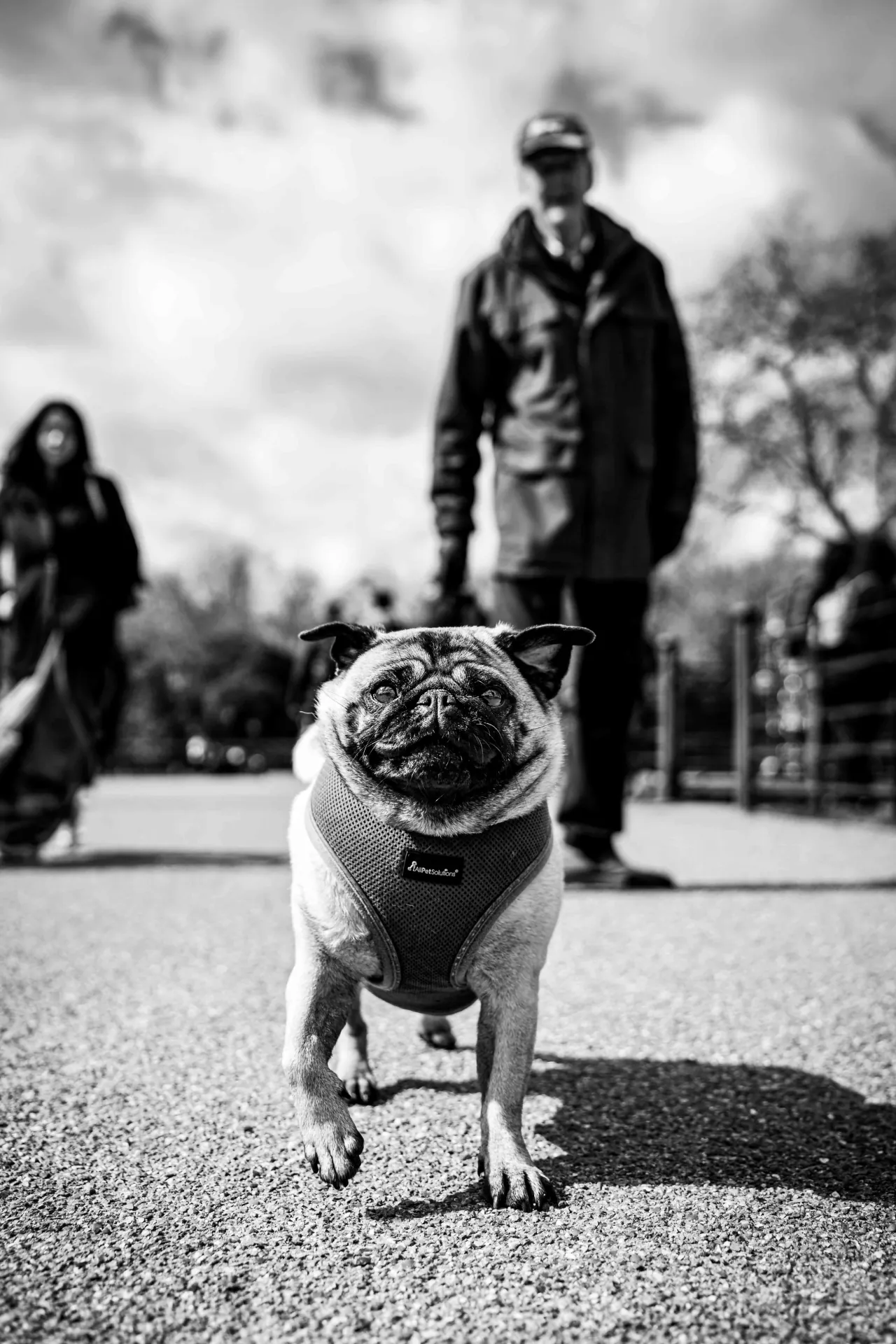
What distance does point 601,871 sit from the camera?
5.54m

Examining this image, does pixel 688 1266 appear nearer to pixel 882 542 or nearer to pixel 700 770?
pixel 882 542

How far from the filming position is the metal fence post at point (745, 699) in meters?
11.8

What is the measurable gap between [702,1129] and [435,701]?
41.5 inches

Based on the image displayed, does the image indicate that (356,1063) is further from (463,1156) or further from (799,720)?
(799,720)

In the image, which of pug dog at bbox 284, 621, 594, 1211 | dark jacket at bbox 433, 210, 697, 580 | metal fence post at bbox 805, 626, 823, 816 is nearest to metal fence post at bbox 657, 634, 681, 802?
metal fence post at bbox 805, 626, 823, 816

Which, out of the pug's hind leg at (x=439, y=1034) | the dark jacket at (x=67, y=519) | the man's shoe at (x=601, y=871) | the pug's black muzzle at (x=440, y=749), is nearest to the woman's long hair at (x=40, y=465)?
the dark jacket at (x=67, y=519)

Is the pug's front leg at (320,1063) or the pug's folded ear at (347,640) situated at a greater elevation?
the pug's folded ear at (347,640)

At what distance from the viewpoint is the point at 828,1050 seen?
297 cm

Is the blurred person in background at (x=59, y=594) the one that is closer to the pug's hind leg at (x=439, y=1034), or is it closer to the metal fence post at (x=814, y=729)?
the pug's hind leg at (x=439, y=1034)

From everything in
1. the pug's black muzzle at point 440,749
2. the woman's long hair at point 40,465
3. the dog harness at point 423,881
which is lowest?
the dog harness at point 423,881

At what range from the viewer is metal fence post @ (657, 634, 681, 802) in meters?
14.4

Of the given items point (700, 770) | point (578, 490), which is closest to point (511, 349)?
point (578, 490)

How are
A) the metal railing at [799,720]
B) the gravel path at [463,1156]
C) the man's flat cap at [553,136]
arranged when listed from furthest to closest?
the metal railing at [799,720] → the man's flat cap at [553,136] → the gravel path at [463,1156]

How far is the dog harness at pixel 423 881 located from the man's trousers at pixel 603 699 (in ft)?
10.3
